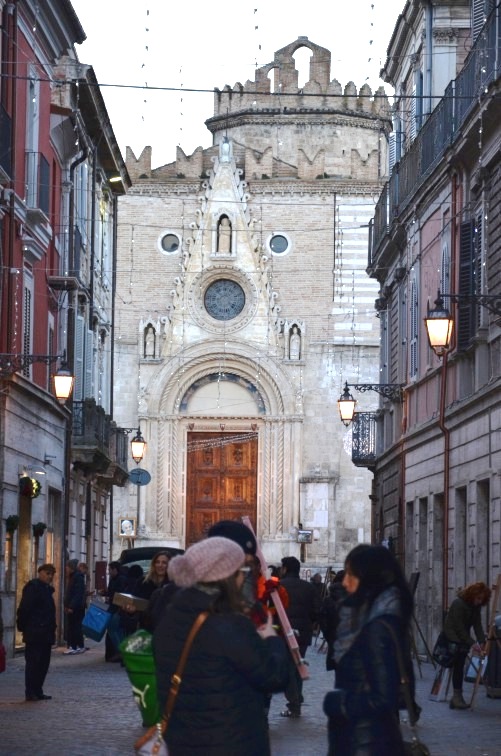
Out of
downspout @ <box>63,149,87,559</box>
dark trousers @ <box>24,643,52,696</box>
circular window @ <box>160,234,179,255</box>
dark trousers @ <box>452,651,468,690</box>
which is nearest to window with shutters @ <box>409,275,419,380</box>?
downspout @ <box>63,149,87,559</box>

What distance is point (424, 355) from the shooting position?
94.4ft

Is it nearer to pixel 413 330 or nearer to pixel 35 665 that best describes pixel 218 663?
pixel 35 665

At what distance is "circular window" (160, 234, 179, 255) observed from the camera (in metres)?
56.3

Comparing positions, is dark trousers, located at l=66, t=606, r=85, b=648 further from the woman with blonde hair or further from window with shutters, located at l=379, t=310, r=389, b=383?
the woman with blonde hair

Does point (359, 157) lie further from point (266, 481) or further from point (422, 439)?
point (422, 439)

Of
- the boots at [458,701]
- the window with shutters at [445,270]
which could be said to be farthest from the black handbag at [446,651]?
the window with shutters at [445,270]

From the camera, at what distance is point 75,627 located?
30.4m

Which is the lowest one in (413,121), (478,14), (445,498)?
(445,498)

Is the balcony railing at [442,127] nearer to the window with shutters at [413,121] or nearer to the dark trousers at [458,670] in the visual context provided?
the window with shutters at [413,121]

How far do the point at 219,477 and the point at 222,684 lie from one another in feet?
164

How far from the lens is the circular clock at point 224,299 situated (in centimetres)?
5594

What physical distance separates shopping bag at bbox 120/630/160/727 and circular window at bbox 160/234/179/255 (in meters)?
47.6

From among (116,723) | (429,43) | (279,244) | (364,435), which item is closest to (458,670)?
(116,723)

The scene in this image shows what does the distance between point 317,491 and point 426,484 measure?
86.8ft
